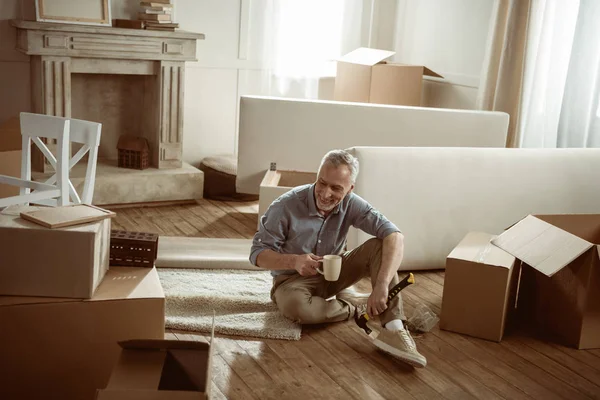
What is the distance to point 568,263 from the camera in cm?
275

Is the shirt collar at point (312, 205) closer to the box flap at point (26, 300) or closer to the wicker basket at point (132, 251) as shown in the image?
the wicker basket at point (132, 251)

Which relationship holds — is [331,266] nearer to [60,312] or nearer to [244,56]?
[60,312]

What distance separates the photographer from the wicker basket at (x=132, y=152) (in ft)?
16.1

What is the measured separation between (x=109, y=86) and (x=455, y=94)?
8.30ft

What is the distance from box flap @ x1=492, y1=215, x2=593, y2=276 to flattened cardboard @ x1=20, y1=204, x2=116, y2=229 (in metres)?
1.64

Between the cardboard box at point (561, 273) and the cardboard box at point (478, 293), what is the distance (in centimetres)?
11

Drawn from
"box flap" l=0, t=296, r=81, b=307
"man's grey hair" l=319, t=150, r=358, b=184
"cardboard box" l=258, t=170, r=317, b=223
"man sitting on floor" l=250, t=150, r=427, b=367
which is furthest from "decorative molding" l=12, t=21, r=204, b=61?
"box flap" l=0, t=296, r=81, b=307

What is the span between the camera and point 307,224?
2.88 m

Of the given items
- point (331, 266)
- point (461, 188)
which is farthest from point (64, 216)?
point (461, 188)

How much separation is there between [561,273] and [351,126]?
182 centimetres

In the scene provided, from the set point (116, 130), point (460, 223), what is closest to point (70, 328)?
point (460, 223)

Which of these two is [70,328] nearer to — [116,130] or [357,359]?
[357,359]

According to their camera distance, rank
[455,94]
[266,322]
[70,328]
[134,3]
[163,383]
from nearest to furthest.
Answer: [163,383]
[70,328]
[266,322]
[134,3]
[455,94]

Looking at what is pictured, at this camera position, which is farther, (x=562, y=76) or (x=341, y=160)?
(x=562, y=76)
